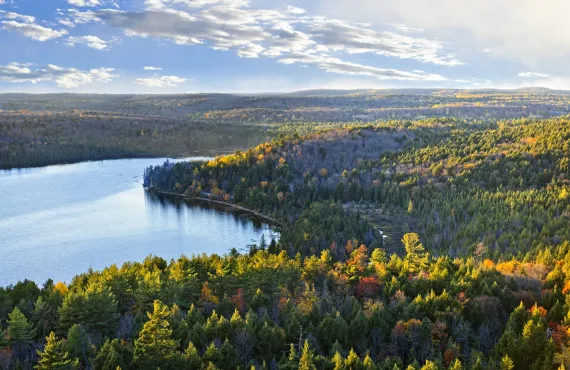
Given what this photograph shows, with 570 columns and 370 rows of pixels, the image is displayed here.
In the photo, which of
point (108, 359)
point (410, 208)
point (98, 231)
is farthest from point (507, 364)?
point (98, 231)

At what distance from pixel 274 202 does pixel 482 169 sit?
73.4m

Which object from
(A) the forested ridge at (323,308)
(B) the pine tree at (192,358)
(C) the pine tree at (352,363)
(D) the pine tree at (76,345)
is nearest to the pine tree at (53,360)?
(A) the forested ridge at (323,308)

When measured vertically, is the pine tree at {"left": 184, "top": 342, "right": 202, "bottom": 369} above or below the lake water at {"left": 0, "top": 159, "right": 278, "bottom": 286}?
above

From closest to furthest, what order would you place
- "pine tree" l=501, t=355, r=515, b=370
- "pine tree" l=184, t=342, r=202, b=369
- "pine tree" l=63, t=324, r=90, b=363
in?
"pine tree" l=501, t=355, r=515, b=370, "pine tree" l=184, t=342, r=202, b=369, "pine tree" l=63, t=324, r=90, b=363

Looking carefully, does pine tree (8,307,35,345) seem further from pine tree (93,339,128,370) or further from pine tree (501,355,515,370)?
pine tree (501,355,515,370)

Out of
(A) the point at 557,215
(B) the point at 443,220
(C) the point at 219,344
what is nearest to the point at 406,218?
(B) the point at 443,220

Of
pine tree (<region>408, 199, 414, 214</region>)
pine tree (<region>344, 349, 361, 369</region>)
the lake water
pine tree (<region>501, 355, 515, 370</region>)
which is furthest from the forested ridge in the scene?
the lake water

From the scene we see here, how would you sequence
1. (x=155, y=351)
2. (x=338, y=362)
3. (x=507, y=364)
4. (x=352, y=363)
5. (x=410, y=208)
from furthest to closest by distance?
(x=410, y=208) < (x=507, y=364) < (x=155, y=351) < (x=352, y=363) < (x=338, y=362)

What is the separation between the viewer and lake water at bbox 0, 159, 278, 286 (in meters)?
117

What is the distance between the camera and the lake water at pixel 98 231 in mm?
117062

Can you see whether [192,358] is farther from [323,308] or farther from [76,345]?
[323,308]

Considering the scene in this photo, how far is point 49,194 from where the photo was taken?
194 meters

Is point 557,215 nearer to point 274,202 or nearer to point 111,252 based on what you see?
point 274,202

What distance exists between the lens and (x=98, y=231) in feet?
476
